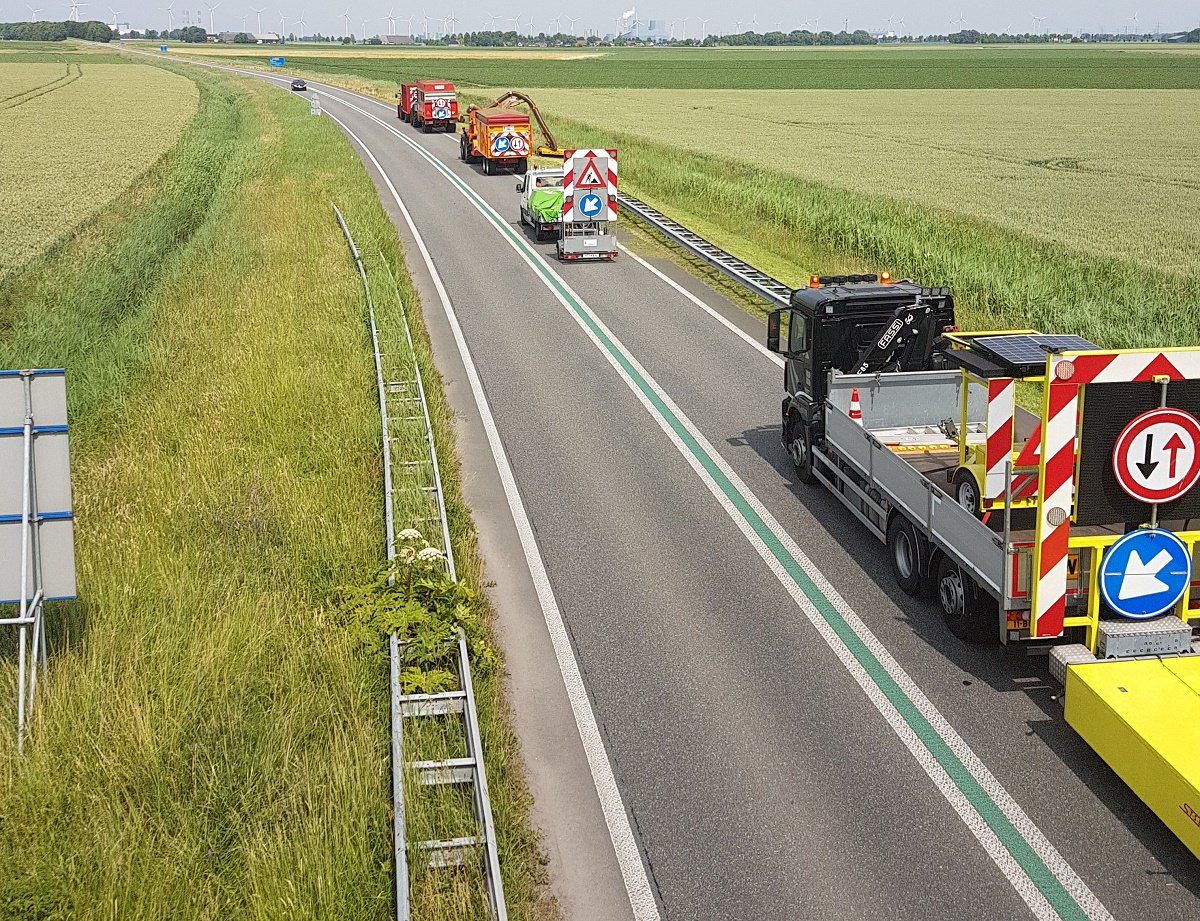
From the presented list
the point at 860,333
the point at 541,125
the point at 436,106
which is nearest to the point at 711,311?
the point at 860,333

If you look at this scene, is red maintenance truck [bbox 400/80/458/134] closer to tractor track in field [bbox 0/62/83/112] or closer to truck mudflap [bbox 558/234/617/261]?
truck mudflap [bbox 558/234/617/261]

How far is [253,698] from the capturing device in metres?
8.63

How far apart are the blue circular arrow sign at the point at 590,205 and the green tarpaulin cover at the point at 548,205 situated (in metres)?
1.43

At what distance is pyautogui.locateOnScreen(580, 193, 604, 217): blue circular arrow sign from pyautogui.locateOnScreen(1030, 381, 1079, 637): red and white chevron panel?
2067 centimetres

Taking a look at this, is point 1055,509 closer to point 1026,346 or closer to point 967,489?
point 1026,346

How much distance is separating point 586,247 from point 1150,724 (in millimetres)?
20866

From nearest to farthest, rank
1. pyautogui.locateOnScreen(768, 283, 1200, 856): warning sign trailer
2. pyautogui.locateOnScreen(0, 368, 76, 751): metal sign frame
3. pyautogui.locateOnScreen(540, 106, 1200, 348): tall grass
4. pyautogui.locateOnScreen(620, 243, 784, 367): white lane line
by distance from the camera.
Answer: pyautogui.locateOnScreen(768, 283, 1200, 856): warning sign trailer → pyautogui.locateOnScreen(0, 368, 76, 751): metal sign frame → pyautogui.locateOnScreen(620, 243, 784, 367): white lane line → pyautogui.locateOnScreen(540, 106, 1200, 348): tall grass

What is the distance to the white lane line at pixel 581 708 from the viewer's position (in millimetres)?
7230

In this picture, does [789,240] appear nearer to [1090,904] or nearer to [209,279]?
[209,279]

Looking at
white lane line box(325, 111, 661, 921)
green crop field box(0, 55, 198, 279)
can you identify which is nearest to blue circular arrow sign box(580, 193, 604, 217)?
white lane line box(325, 111, 661, 921)

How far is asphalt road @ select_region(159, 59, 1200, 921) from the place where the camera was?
7.16m

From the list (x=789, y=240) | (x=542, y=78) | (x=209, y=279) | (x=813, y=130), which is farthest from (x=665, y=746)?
(x=542, y=78)

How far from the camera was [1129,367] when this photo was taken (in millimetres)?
8203

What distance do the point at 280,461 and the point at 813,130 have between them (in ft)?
204
